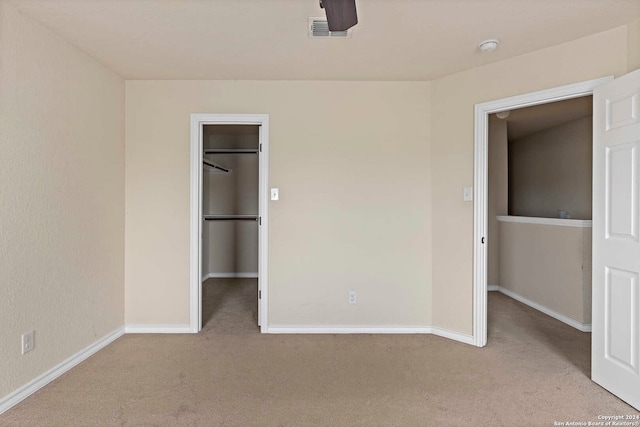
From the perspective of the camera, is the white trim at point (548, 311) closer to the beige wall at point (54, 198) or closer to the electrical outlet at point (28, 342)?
the beige wall at point (54, 198)

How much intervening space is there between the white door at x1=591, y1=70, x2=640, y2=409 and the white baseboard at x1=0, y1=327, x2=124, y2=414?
3703 mm

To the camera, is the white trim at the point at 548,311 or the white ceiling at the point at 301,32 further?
the white trim at the point at 548,311

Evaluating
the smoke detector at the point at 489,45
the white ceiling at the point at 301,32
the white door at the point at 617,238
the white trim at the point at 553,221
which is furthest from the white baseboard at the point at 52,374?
the white trim at the point at 553,221

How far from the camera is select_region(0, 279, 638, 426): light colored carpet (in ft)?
6.29

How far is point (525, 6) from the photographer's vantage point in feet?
6.67

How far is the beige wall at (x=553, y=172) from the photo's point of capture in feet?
15.9

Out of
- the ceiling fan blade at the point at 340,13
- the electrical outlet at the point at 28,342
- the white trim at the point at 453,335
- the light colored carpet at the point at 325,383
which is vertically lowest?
the light colored carpet at the point at 325,383

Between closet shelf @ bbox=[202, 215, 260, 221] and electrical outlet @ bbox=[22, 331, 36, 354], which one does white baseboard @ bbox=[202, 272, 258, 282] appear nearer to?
closet shelf @ bbox=[202, 215, 260, 221]

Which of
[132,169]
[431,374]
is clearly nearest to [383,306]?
[431,374]

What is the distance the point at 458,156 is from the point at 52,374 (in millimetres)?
3543

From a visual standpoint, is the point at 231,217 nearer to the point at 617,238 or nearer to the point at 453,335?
the point at 453,335

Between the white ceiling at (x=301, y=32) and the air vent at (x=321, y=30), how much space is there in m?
0.05

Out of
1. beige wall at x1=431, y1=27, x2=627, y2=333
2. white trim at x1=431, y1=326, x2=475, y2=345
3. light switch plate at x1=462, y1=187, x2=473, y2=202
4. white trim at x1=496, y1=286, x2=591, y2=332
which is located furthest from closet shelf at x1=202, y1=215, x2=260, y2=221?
white trim at x1=496, y1=286, x2=591, y2=332

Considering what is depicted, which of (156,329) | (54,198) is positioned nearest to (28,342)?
(54,198)
